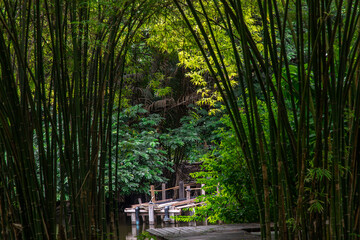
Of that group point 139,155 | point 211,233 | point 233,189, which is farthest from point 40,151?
point 139,155

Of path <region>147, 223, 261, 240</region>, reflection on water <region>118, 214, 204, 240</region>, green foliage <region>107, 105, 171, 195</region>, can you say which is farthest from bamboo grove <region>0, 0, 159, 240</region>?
green foliage <region>107, 105, 171, 195</region>

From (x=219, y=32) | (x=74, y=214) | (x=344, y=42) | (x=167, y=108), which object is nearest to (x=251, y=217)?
(x=219, y=32)

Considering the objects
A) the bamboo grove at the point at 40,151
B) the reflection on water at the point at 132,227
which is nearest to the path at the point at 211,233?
the bamboo grove at the point at 40,151

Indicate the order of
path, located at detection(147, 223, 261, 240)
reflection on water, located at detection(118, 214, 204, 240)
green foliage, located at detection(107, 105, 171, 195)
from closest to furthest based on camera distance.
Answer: path, located at detection(147, 223, 261, 240)
reflection on water, located at detection(118, 214, 204, 240)
green foliage, located at detection(107, 105, 171, 195)

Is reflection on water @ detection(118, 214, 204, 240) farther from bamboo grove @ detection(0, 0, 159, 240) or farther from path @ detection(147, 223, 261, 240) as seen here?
bamboo grove @ detection(0, 0, 159, 240)

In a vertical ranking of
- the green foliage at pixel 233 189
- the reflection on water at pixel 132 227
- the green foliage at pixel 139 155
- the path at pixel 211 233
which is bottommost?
the reflection on water at pixel 132 227

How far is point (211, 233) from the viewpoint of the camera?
354cm

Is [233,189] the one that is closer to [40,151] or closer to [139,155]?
[40,151]

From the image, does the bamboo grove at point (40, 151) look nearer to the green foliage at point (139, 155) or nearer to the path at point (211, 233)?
the path at point (211, 233)

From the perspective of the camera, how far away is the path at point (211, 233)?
10.8ft

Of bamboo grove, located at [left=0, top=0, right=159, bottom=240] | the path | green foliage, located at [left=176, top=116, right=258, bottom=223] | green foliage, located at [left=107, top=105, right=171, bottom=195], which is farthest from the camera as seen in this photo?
green foliage, located at [left=107, top=105, right=171, bottom=195]

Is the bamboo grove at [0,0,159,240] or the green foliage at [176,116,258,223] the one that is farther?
the green foliage at [176,116,258,223]

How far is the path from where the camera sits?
331 centimetres

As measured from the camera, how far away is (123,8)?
2.12 metres
